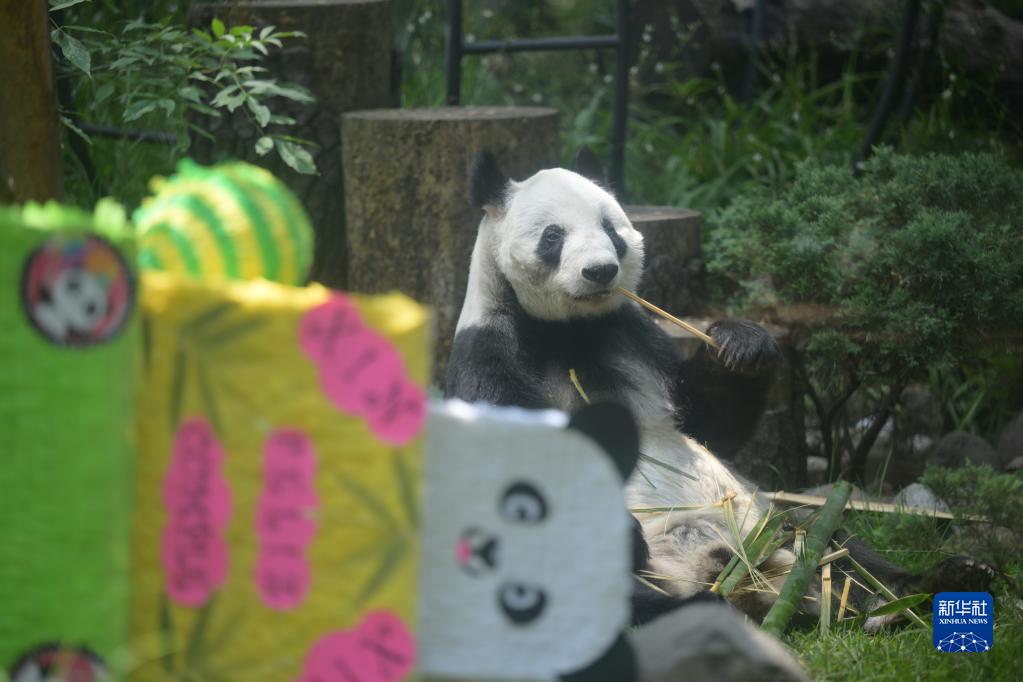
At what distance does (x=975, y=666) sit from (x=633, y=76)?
6.01m

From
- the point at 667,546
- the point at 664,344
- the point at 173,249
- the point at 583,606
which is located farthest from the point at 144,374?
the point at 664,344

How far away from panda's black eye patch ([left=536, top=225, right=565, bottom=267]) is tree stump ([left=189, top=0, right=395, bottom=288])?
1.90 meters

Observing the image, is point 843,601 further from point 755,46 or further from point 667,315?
point 755,46

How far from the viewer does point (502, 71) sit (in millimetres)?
8617

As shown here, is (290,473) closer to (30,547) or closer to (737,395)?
(30,547)

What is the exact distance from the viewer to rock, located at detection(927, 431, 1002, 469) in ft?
16.0

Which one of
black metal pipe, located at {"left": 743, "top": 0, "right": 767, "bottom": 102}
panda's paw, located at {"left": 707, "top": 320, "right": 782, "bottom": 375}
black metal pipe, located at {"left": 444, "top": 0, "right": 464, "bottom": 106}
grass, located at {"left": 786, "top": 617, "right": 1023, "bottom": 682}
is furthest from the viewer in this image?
black metal pipe, located at {"left": 743, "top": 0, "right": 767, "bottom": 102}

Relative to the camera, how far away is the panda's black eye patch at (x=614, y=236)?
325 cm

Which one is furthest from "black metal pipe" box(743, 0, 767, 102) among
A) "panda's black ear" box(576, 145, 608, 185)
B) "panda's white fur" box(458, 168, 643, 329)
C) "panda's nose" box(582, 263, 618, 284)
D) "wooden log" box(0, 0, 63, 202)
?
"wooden log" box(0, 0, 63, 202)

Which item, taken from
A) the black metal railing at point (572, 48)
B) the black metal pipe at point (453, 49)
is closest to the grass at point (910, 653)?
the black metal railing at point (572, 48)

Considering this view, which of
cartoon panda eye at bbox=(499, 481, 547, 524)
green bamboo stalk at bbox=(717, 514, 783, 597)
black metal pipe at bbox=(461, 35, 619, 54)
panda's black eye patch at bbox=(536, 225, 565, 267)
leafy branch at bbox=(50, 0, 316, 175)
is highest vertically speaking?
black metal pipe at bbox=(461, 35, 619, 54)

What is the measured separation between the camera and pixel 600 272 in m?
3.06

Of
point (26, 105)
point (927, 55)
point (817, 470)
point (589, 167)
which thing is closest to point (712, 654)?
point (26, 105)

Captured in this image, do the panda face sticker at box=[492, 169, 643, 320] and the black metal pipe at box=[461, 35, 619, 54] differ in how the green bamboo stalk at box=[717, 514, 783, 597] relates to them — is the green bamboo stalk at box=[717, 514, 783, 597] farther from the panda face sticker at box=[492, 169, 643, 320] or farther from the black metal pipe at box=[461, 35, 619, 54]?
the black metal pipe at box=[461, 35, 619, 54]
